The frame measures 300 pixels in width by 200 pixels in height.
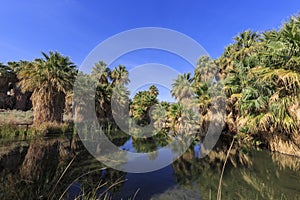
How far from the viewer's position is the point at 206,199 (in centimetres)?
471

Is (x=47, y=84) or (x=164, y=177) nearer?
(x=164, y=177)

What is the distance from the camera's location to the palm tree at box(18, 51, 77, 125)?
15109 mm

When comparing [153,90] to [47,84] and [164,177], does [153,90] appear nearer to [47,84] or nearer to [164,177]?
[47,84]

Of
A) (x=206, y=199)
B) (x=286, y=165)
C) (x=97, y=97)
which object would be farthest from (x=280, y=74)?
(x=97, y=97)

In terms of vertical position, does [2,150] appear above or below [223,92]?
below

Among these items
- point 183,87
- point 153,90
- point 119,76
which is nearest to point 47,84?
point 183,87

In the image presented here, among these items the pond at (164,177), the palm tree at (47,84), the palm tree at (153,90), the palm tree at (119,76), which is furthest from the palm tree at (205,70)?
the palm tree at (153,90)

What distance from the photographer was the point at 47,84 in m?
15.2

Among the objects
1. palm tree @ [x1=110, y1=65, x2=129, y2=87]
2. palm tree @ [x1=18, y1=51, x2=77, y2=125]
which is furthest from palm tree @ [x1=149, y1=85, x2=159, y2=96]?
palm tree @ [x1=18, y1=51, x2=77, y2=125]

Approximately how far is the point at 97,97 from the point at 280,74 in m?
20.7

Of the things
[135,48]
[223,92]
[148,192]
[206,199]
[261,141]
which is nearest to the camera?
[206,199]

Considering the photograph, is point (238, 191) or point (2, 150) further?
point (2, 150)

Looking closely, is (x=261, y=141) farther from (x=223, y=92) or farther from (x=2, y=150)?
(x=2, y=150)

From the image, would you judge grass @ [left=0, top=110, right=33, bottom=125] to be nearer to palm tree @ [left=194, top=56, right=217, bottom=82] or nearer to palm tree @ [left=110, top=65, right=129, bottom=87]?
palm tree @ [left=110, top=65, right=129, bottom=87]
